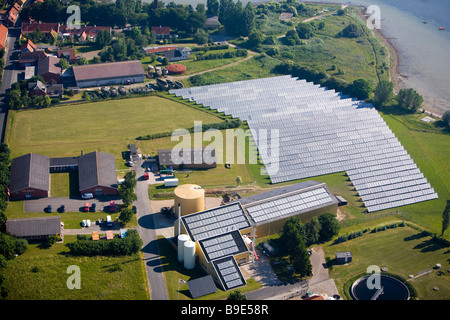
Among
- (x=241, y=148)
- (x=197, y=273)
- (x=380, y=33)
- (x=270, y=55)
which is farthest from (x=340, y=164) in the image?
(x=380, y=33)

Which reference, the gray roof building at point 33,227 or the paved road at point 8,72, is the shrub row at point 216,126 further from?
the gray roof building at point 33,227

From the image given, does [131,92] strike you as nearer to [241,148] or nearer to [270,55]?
[241,148]

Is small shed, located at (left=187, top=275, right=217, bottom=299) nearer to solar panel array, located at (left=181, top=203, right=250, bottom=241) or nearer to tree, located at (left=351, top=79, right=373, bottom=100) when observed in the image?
solar panel array, located at (left=181, top=203, right=250, bottom=241)

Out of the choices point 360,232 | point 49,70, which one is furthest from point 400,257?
point 49,70

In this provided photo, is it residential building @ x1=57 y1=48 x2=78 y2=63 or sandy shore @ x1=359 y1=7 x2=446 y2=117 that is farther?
residential building @ x1=57 y1=48 x2=78 y2=63

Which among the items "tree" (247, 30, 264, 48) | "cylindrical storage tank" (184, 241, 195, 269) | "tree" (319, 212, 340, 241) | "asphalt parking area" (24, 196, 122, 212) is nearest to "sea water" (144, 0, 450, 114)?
"tree" (247, 30, 264, 48)
